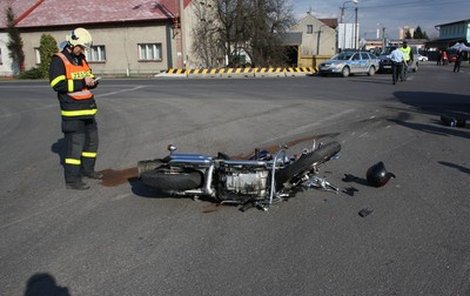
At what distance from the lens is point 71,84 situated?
6016mm

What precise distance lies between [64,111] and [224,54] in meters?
34.5

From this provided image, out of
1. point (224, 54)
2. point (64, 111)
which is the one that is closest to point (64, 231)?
point (64, 111)

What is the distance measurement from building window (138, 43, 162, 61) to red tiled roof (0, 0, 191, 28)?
6.90 feet

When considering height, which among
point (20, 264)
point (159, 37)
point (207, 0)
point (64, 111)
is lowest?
point (20, 264)

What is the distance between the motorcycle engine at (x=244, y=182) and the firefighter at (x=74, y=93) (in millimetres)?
2111

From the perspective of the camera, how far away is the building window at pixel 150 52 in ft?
121

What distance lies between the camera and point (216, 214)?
516 centimetres

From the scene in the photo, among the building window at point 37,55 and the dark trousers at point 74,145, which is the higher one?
the building window at point 37,55

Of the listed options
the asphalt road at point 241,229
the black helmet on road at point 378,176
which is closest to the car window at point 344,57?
the asphalt road at point 241,229

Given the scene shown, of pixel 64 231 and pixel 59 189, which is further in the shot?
pixel 59 189

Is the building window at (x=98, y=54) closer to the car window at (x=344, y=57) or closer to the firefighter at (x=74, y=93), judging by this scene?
the car window at (x=344, y=57)

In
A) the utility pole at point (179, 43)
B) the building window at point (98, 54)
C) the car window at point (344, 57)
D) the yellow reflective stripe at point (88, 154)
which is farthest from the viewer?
the building window at point (98, 54)

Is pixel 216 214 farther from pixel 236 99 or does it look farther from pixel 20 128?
pixel 236 99

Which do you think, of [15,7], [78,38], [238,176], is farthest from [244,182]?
[15,7]
